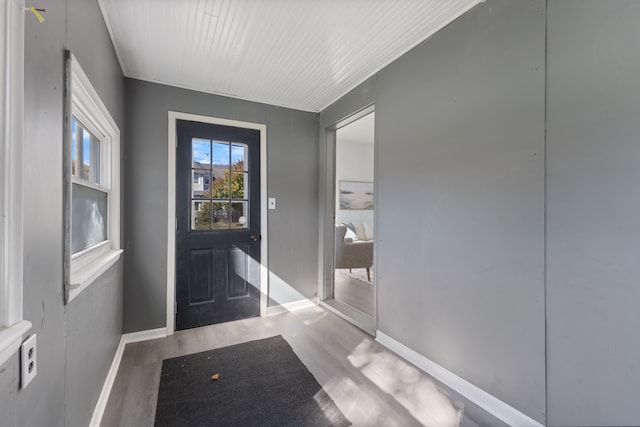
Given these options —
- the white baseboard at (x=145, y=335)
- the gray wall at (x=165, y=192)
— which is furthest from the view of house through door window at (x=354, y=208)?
the white baseboard at (x=145, y=335)

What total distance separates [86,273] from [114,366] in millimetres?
1152

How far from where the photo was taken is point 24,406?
783 mm

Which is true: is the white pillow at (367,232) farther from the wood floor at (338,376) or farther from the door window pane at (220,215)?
the door window pane at (220,215)

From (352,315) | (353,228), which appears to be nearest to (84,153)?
(352,315)

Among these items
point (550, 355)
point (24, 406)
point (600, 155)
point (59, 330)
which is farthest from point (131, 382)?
point (600, 155)

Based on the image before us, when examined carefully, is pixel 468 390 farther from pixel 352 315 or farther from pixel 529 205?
pixel 352 315

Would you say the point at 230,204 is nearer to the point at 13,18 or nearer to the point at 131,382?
the point at 131,382

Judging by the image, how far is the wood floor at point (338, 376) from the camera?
1.61 m

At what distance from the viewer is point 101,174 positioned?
2.07 meters

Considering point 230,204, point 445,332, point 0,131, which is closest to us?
point 0,131

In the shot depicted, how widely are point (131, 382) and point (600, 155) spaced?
2.98 m

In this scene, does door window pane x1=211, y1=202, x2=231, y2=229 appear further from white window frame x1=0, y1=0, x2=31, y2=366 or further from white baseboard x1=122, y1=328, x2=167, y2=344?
white window frame x1=0, y1=0, x2=31, y2=366

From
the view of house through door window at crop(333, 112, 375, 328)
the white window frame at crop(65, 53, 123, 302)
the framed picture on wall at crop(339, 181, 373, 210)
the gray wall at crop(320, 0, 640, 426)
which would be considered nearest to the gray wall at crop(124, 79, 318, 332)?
the white window frame at crop(65, 53, 123, 302)

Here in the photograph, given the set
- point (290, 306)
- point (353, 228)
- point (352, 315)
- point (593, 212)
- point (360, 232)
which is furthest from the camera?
point (360, 232)
